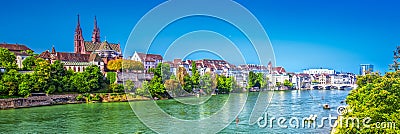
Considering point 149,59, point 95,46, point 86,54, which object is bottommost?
point 149,59

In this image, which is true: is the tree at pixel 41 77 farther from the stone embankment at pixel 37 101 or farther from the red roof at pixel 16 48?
the red roof at pixel 16 48

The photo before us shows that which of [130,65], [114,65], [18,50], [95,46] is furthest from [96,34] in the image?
[130,65]

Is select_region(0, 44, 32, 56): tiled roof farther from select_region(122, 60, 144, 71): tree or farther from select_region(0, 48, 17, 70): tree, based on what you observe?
select_region(122, 60, 144, 71): tree

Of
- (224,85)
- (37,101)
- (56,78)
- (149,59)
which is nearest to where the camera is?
(37,101)

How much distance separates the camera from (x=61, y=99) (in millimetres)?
26422

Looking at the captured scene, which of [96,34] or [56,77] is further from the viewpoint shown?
[96,34]

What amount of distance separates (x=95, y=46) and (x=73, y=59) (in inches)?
413

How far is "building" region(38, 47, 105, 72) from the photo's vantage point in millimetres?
36000

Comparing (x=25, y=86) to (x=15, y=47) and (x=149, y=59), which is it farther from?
(x=149, y=59)

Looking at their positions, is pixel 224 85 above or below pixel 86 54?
below

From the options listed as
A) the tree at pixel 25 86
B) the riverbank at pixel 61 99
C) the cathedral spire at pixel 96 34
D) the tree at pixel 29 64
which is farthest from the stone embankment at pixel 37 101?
the cathedral spire at pixel 96 34

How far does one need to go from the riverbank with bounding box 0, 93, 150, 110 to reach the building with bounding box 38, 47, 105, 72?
868 centimetres

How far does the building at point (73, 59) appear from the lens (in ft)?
118

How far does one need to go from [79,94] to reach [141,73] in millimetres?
6888
